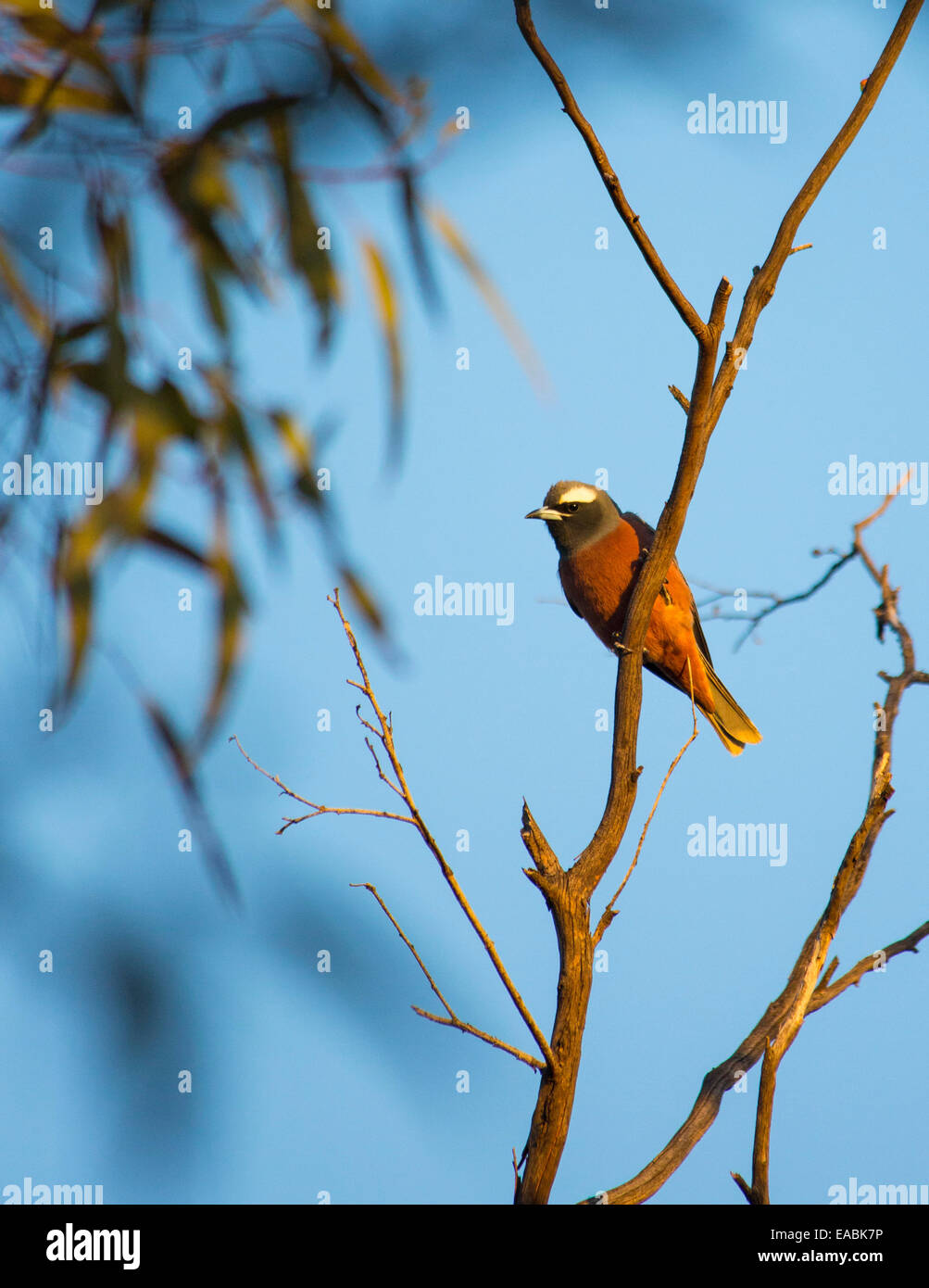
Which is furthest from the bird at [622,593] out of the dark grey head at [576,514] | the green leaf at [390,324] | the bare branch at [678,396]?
the green leaf at [390,324]

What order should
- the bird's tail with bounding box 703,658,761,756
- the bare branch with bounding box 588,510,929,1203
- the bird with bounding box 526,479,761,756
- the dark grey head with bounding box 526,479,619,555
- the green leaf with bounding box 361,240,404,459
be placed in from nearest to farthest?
the green leaf with bounding box 361,240,404,459
the bare branch with bounding box 588,510,929,1203
the bird with bounding box 526,479,761,756
the dark grey head with bounding box 526,479,619,555
the bird's tail with bounding box 703,658,761,756

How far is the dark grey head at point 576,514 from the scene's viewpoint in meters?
3.15

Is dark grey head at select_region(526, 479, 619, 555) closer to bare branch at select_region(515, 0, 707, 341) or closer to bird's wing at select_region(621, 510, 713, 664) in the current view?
bird's wing at select_region(621, 510, 713, 664)

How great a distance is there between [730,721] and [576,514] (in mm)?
753

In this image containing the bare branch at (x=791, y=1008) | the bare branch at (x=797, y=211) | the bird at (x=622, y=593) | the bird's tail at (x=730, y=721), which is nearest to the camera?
the bare branch at (x=791, y=1008)

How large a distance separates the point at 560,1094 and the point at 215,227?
101 cm

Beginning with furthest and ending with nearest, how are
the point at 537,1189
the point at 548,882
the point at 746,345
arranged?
the point at 746,345, the point at 548,882, the point at 537,1189

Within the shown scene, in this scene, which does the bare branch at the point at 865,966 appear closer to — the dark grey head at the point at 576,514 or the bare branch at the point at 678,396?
the bare branch at the point at 678,396

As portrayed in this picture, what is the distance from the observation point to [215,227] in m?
0.95

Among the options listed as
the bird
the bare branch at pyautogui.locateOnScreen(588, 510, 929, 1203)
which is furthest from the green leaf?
the bird

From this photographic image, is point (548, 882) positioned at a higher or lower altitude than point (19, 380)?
lower

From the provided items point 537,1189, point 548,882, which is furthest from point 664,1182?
point 548,882

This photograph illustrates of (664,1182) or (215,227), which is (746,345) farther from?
(664,1182)

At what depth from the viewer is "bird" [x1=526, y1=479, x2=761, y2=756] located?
2947 millimetres
